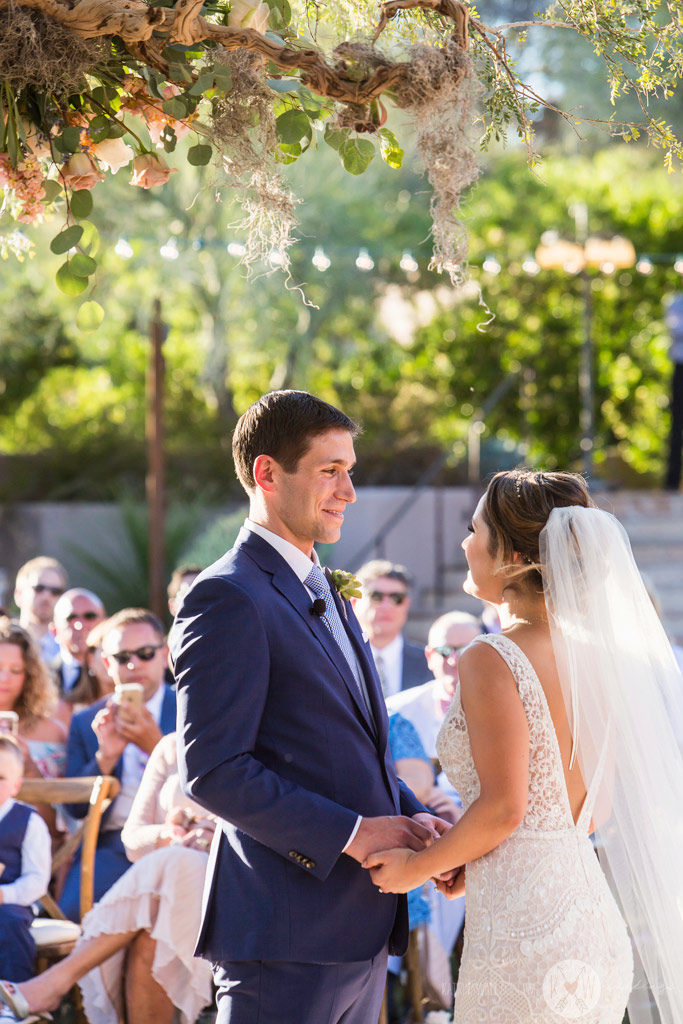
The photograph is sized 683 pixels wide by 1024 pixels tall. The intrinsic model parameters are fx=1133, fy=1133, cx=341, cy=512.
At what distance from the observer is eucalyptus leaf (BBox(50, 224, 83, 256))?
8.17 ft

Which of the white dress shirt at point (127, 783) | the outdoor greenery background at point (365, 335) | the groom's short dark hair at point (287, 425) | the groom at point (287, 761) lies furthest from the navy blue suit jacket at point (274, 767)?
the outdoor greenery background at point (365, 335)

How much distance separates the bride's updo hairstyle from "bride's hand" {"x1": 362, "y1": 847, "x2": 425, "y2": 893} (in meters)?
0.69

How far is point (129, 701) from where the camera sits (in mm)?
4797

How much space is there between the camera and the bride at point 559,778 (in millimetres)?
2527

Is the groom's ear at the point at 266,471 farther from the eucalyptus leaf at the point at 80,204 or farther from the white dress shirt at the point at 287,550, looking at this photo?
the eucalyptus leaf at the point at 80,204

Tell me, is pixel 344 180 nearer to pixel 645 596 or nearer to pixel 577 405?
pixel 577 405

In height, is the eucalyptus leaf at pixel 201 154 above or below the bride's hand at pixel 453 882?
above

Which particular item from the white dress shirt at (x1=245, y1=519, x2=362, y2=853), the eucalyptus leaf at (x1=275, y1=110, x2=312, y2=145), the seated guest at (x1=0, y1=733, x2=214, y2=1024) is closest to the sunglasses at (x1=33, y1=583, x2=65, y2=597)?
the seated guest at (x1=0, y1=733, x2=214, y2=1024)

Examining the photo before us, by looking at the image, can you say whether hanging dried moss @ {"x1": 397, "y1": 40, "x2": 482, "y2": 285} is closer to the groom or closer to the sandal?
the groom

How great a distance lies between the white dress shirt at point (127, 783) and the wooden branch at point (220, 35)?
3.44 m

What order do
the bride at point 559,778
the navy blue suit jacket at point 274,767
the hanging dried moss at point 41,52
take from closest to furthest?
1. the hanging dried moss at point 41,52
2. the navy blue suit jacket at point 274,767
3. the bride at point 559,778

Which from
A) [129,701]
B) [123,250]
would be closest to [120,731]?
[129,701]

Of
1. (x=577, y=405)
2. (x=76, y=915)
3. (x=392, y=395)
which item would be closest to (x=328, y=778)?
(x=76, y=915)

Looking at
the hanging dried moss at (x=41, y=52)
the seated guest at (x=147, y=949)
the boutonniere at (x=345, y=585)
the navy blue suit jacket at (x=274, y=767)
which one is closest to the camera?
the hanging dried moss at (x=41, y=52)
